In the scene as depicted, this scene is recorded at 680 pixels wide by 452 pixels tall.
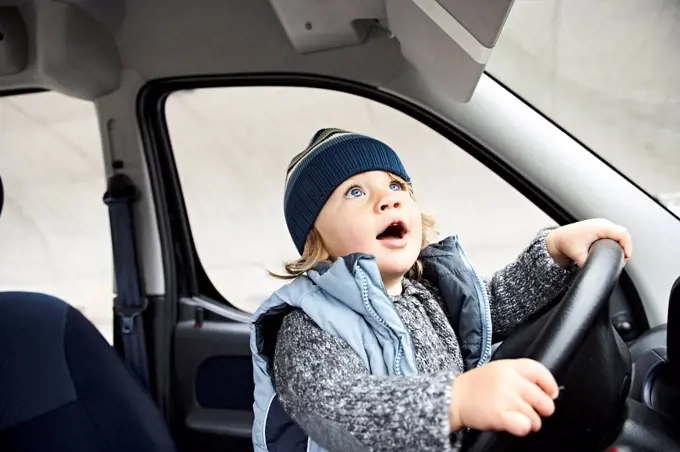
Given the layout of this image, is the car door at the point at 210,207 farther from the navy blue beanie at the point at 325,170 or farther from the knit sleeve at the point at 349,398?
the knit sleeve at the point at 349,398

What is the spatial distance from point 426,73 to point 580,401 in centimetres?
74

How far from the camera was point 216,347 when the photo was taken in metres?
1.74

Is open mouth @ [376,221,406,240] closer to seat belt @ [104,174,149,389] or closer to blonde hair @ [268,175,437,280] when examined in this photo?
blonde hair @ [268,175,437,280]

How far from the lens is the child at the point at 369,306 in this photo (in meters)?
0.74

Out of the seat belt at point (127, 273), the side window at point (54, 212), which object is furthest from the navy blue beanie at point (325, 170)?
the side window at point (54, 212)

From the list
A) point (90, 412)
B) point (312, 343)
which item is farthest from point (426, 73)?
point (90, 412)

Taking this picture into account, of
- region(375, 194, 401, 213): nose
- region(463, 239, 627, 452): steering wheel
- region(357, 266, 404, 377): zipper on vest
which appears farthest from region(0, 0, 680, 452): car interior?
region(375, 194, 401, 213): nose

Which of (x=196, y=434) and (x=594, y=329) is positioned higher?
(x=594, y=329)

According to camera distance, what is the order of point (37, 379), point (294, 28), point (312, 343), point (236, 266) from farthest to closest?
point (236, 266) < point (294, 28) < point (37, 379) < point (312, 343)

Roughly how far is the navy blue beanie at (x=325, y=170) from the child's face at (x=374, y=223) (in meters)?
0.01

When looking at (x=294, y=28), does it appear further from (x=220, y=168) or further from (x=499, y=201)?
(x=220, y=168)

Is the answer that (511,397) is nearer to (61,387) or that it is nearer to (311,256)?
(311,256)

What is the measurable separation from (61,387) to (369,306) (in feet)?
2.14

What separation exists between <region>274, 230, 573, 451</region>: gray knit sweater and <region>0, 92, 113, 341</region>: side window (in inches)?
48.3
